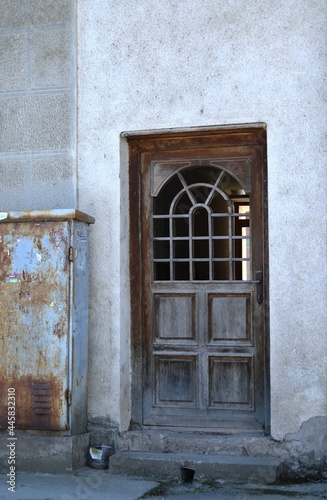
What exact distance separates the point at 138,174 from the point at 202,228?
2.33 feet

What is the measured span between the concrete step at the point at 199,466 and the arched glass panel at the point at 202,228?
1.39 m

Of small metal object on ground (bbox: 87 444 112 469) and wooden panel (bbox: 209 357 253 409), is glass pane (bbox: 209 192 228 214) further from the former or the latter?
small metal object on ground (bbox: 87 444 112 469)

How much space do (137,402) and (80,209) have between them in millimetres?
1639

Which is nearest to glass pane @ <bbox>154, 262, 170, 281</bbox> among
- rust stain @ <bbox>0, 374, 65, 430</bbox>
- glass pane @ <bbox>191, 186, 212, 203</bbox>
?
glass pane @ <bbox>191, 186, 212, 203</bbox>

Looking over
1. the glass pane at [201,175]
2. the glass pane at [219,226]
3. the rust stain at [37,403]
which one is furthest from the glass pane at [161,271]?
the rust stain at [37,403]

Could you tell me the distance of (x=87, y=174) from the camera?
6.34 metres

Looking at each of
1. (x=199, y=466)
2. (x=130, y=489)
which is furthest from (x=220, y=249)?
(x=130, y=489)

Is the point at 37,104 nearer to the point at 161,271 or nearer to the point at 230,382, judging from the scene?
the point at 161,271

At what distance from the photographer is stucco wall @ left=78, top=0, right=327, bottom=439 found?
19.0ft

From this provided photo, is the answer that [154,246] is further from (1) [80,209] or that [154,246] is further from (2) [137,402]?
(2) [137,402]

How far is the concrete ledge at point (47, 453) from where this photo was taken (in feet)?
19.1

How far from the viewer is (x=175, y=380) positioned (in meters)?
→ 6.29

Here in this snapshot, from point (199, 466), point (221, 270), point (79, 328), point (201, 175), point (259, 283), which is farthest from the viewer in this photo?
point (201, 175)

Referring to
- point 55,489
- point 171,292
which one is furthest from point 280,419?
point 55,489
